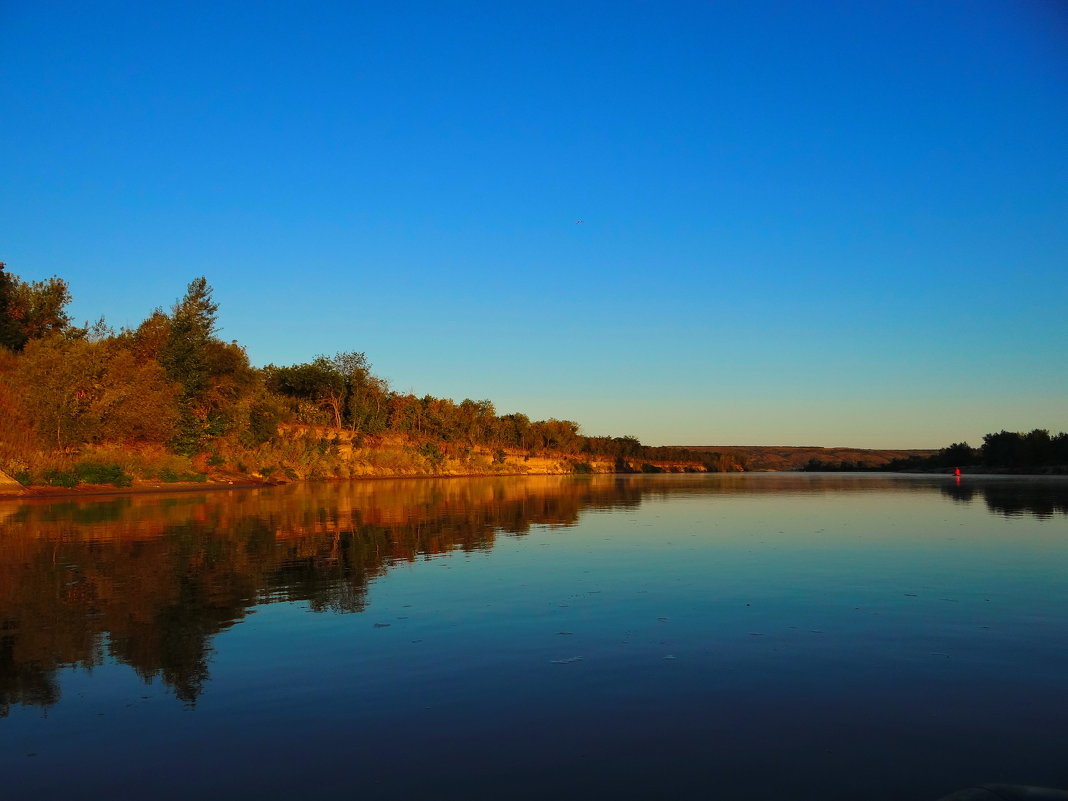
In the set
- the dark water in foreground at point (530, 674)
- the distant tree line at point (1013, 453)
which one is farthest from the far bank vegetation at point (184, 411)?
the distant tree line at point (1013, 453)

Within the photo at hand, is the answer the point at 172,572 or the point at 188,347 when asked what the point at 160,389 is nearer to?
the point at 188,347

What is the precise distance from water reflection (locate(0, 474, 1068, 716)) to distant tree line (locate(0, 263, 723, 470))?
13875 mm

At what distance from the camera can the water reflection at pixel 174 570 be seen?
849cm

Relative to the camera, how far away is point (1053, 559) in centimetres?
1609

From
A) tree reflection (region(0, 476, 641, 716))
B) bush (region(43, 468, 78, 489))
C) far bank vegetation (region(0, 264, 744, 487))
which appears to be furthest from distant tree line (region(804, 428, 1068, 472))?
bush (region(43, 468, 78, 489))

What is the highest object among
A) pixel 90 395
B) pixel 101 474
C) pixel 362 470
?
pixel 90 395

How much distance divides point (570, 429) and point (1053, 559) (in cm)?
13886

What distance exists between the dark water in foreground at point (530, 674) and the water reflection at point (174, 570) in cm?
9

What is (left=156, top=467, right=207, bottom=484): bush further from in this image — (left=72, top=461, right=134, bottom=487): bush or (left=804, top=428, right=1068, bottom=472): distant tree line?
(left=804, top=428, right=1068, bottom=472): distant tree line

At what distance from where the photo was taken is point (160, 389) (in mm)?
52406

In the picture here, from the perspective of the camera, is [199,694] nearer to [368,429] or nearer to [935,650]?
[935,650]

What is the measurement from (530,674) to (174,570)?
1014 centimetres

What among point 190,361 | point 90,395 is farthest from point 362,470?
point 90,395

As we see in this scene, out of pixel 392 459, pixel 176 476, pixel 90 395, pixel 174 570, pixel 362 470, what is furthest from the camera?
pixel 392 459
